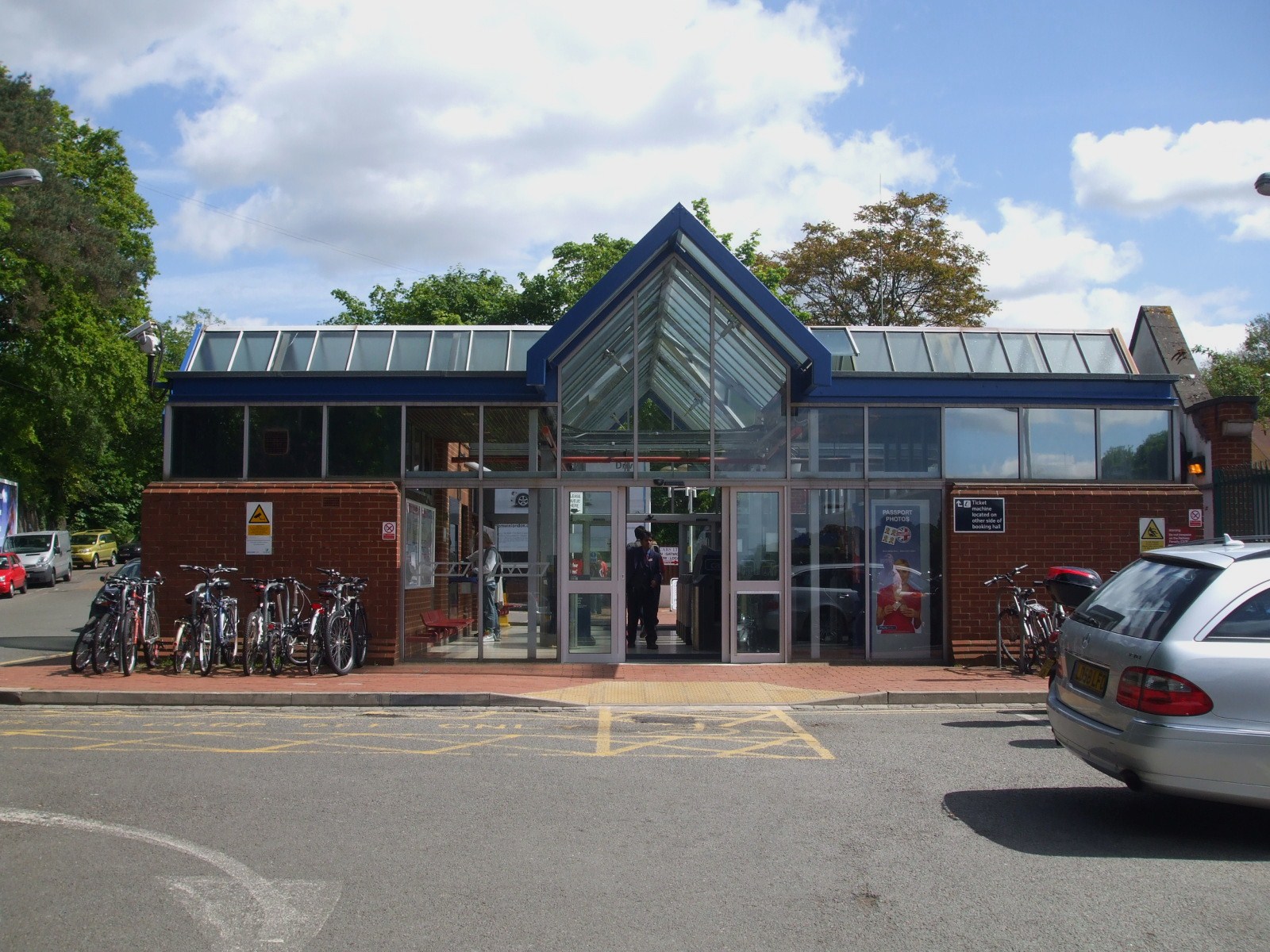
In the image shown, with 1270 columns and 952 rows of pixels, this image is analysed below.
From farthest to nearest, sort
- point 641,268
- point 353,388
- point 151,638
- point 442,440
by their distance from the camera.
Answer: point 442,440 → point 353,388 → point 151,638 → point 641,268

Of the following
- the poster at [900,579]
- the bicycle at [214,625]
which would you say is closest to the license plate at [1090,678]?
the poster at [900,579]

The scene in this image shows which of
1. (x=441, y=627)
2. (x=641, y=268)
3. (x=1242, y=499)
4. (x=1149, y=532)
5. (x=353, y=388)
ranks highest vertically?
(x=641, y=268)

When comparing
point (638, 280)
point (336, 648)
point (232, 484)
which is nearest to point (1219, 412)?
point (638, 280)

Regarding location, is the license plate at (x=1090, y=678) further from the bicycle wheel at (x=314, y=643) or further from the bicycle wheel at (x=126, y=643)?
the bicycle wheel at (x=126, y=643)

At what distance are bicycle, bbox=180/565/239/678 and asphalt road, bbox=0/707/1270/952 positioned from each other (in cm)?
363

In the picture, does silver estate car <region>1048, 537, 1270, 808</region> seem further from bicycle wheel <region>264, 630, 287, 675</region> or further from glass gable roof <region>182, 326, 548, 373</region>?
glass gable roof <region>182, 326, 548, 373</region>

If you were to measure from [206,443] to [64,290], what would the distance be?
2648cm

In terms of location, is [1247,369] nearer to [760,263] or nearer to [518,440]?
[760,263]

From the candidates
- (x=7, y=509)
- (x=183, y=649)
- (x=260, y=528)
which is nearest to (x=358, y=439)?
(x=260, y=528)

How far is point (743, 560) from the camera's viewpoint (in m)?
14.8

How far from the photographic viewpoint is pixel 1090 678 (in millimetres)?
6762

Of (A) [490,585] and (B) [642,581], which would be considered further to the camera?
(B) [642,581]

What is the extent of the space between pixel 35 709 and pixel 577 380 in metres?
7.22

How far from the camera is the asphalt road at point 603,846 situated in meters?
4.87
